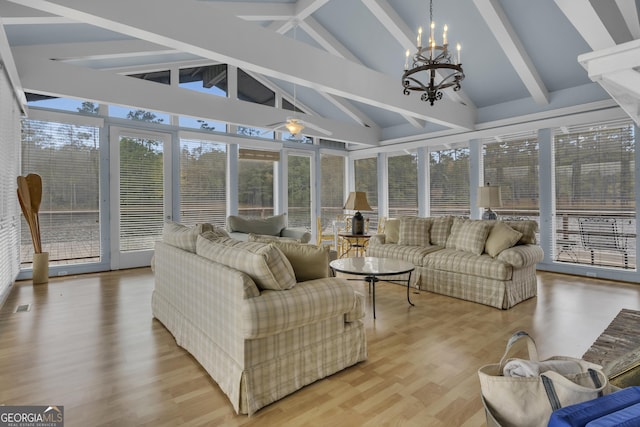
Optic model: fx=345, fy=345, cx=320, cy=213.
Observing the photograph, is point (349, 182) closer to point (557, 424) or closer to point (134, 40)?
point (134, 40)

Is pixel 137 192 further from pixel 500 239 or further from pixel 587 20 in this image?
pixel 587 20

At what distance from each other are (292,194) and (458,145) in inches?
148

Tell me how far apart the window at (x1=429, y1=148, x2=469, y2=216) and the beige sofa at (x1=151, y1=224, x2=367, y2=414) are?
532cm

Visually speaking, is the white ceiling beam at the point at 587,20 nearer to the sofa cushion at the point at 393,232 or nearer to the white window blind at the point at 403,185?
the sofa cushion at the point at 393,232

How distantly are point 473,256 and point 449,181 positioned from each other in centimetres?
337

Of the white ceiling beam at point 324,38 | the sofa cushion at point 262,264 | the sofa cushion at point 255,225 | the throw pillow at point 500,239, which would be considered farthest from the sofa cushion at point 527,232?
the white ceiling beam at point 324,38

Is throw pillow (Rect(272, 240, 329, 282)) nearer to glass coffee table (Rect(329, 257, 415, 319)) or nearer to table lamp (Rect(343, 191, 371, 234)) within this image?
glass coffee table (Rect(329, 257, 415, 319))

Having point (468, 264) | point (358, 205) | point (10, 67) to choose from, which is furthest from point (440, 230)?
point (10, 67)

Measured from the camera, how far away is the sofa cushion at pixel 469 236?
424 cm

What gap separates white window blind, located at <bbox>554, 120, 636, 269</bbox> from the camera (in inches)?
199

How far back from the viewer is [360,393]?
82.5 inches

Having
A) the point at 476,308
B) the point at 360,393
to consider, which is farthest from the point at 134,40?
the point at 476,308

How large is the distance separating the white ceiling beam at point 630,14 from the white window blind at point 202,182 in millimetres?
6245

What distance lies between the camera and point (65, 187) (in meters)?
5.52
